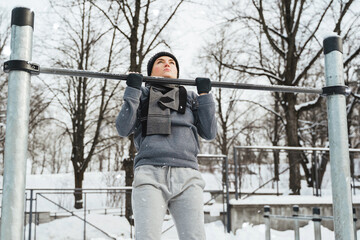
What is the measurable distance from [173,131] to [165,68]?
1.29 feet

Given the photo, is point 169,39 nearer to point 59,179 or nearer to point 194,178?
point 194,178

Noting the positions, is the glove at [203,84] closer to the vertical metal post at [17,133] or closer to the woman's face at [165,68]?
the woman's face at [165,68]

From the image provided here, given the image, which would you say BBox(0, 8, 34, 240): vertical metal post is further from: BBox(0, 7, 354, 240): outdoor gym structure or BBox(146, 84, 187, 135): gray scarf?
BBox(146, 84, 187, 135): gray scarf

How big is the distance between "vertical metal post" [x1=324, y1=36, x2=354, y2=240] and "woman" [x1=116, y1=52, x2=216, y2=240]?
1.98ft

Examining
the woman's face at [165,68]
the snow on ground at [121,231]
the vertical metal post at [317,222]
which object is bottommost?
the snow on ground at [121,231]

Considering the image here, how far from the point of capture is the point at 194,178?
1781 millimetres

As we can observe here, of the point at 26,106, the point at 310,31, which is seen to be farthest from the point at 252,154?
the point at 26,106

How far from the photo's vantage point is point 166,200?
5.70ft

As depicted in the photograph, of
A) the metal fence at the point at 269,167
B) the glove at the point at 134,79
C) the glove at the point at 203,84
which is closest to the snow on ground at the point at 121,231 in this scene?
the metal fence at the point at 269,167

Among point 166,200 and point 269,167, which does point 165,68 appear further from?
point 269,167

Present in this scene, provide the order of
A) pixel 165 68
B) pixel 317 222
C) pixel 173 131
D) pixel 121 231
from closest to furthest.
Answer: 1. pixel 173 131
2. pixel 165 68
3. pixel 317 222
4. pixel 121 231

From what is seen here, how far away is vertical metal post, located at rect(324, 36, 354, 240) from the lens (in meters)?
1.67

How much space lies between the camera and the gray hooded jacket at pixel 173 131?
1.75 meters

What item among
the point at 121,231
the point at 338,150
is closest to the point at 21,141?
the point at 338,150
